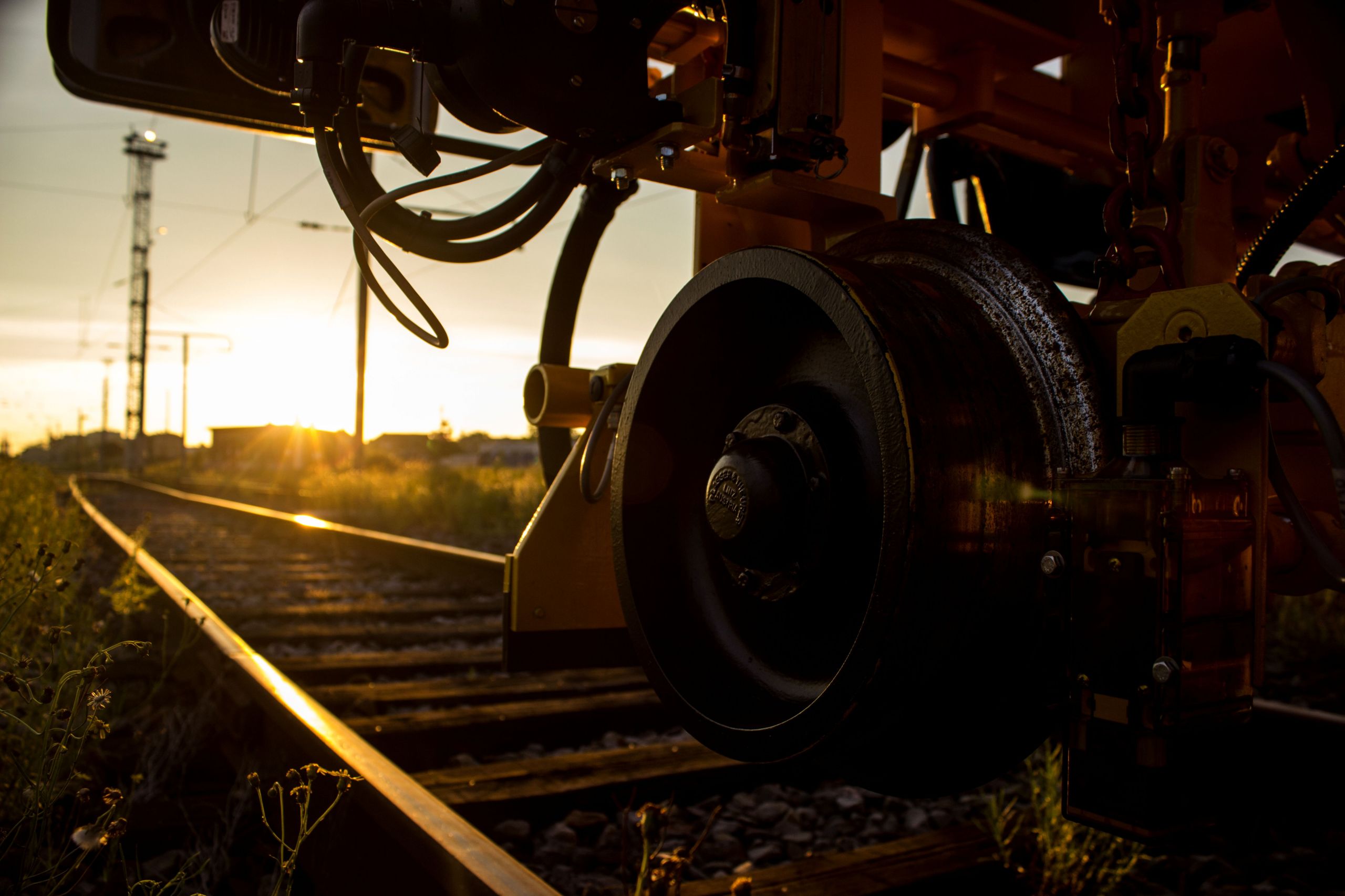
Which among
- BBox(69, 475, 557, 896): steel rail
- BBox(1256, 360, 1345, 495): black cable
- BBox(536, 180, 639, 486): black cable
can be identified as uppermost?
BBox(536, 180, 639, 486): black cable

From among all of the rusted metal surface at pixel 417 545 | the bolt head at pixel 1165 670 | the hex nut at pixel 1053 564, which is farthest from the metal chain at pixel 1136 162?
the rusted metal surface at pixel 417 545

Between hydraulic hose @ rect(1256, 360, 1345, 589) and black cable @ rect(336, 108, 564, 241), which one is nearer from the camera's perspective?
hydraulic hose @ rect(1256, 360, 1345, 589)

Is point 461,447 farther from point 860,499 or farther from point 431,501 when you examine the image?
point 860,499

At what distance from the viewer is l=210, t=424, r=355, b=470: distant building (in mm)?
40219

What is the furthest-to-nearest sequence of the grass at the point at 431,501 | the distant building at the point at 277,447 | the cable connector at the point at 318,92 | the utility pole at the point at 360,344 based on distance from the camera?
the distant building at the point at 277,447 < the utility pole at the point at 360,344 < the grass at the point at 431,501 < the cable connector at the point at 318,92

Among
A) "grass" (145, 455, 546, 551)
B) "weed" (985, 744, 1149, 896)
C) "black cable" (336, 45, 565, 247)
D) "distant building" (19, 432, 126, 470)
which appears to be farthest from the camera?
"distant building" (19, 432, 126, 470)

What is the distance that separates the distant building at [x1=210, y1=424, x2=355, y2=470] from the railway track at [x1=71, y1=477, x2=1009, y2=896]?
24.3 metres

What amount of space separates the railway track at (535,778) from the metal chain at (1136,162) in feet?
4.11

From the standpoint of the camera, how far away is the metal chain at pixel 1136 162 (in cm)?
127

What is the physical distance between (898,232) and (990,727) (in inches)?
29.6

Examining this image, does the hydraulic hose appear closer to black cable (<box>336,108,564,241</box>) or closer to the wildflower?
black cable (<box>336,108,564,241</box>)

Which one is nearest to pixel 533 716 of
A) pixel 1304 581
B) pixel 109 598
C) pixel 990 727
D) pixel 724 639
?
pixel 724 639

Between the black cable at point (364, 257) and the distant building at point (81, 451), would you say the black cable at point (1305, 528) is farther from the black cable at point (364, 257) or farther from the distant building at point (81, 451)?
the distant building at point (81, 451)

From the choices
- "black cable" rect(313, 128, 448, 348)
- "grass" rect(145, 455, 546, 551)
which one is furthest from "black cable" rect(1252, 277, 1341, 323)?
"grass" rect(145, 455, 546, 551)
